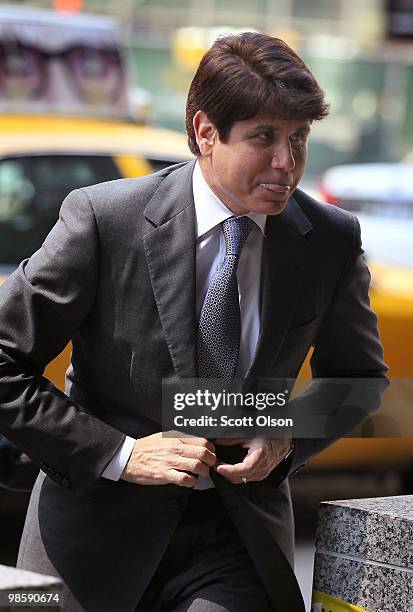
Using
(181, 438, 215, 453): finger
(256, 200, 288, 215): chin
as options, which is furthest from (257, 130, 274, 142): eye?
(181, 438, 215, 453): finger

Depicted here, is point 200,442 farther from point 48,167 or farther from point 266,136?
point 48,167

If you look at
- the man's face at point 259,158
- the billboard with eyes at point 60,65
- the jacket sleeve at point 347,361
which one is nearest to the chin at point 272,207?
the man's face at point 259,158

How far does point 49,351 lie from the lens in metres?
2.62

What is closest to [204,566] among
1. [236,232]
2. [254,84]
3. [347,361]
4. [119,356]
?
[119,356]

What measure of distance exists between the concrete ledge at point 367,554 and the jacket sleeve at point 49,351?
19.5 inches

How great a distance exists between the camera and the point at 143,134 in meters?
6.22

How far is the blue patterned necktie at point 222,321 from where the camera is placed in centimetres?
263

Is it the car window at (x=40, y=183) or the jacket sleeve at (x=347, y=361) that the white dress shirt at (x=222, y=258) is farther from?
the car window at (x=40, y=183)

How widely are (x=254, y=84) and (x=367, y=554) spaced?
3.11 ft

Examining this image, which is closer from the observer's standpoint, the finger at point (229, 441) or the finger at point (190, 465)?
the finger at point (190, 465)

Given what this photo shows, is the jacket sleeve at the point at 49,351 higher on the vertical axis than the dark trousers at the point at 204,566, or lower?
higher

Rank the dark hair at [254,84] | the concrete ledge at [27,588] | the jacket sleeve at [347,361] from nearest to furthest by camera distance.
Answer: the concrete ledge at [27,588] < the dark hair at [254,84] < the jacket sleeve at [347,361]

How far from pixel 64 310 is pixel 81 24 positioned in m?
4.62

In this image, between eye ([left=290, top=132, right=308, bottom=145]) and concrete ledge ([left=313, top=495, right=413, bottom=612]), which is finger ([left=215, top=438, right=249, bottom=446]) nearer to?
concrete ledge ([left=313, top=495, right=413, bottom=612])
